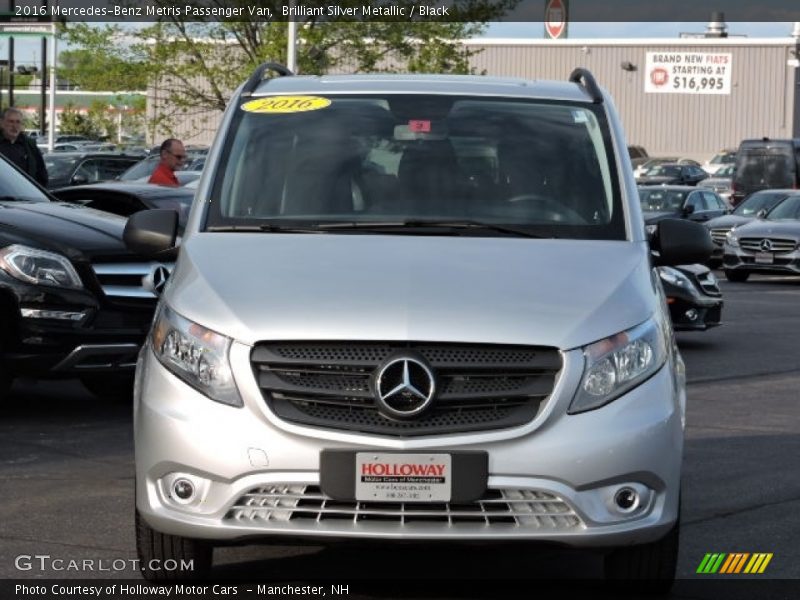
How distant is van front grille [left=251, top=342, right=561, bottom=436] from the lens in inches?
219

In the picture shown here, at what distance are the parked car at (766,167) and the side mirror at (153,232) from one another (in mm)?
37388

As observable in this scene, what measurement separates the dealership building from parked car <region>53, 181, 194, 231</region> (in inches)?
2219

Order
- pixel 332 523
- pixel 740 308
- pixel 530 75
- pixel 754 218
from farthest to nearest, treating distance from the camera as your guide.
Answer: pixel 530 75 < pixel 754 218 < pixel 740 308 < pixel 332 523

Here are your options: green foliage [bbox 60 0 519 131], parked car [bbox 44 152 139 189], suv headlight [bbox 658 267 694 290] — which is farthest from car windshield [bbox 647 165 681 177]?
suv headlight [bbox 658 267 694 290]

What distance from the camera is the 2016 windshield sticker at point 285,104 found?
7.21 metres

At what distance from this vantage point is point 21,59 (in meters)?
Answer: 107

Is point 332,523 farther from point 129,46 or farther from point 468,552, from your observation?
point 129,46

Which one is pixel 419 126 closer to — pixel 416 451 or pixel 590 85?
pixel 590 85

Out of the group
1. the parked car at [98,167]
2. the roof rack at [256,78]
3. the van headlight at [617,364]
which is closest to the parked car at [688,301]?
the roof rack at [256,78]

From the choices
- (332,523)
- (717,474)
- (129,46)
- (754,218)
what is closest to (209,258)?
(332,523)

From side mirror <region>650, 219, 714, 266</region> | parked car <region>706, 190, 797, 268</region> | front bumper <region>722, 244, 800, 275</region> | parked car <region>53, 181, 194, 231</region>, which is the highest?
side mirror <region>650, 219, 714, 266</region>

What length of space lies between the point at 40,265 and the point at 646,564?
5.37 m

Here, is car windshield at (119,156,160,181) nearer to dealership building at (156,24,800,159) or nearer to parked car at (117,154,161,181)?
parked car at (117,154,161,181)

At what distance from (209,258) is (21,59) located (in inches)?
4110
